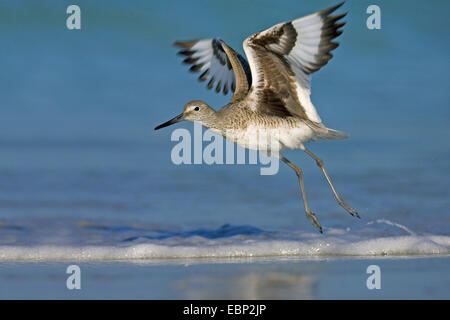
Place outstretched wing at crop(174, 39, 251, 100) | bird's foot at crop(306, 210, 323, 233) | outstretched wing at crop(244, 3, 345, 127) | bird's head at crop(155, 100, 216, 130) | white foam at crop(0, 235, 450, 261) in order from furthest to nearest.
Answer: outstretched wing at crop(174, 39, 251, 100), bird's head at crop(155, 100, 216, 130), bird's foot at crop(306, 210, 323, 233), outstretched wing at crop(244, 3, 345, 127), white foam at crop(0, 235, 450, 261)

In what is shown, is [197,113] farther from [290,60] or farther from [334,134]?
[334,134]

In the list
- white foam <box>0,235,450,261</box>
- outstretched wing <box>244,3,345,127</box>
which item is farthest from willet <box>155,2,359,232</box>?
white foam <box>0,235,450,261</box>

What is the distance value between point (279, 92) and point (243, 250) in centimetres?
168

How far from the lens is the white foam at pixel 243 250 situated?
6.62 metres

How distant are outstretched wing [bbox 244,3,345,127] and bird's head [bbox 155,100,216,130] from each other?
0.50 metres

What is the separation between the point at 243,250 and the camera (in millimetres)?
6816

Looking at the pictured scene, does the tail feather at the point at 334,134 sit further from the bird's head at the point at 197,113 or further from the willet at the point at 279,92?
the bird's head at the point at 197,113

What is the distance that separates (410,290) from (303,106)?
→ 9.33ft

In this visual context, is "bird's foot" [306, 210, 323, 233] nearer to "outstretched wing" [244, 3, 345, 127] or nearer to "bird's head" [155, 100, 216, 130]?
"outstretched wing" [244, 3, 345, 127]

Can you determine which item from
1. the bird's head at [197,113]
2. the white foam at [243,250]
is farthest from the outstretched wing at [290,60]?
the white foam at [243,250]

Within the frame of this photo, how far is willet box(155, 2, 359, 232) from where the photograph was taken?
271 inches

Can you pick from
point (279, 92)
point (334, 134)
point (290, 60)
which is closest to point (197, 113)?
point (279, 92)

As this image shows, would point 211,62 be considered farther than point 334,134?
Yes

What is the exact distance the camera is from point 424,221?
8367 millimetres
